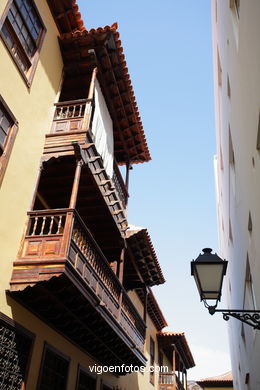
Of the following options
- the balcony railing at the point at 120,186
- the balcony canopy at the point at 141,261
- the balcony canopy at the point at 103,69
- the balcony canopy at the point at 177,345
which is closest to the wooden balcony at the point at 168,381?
the balcony canopy at the point at 177,345

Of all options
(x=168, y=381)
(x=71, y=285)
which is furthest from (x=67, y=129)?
(x=168, y=381)

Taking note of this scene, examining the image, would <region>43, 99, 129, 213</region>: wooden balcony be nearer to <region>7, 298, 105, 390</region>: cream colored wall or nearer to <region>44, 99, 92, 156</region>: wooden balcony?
<region>44, 99, 92, 156</region>: wooden balcony

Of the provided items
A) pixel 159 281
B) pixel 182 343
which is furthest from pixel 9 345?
pixel 182 343

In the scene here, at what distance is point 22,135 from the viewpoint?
26.7 ft

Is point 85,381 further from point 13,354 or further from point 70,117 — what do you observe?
point 70,117

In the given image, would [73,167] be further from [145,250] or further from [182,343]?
[182,343]

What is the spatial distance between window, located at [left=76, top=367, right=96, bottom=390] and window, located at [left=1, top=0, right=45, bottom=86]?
23.5 feet

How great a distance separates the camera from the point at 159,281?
15086 millimetres

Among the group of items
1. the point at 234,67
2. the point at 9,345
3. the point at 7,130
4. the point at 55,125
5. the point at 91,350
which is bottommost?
the point at 9,345

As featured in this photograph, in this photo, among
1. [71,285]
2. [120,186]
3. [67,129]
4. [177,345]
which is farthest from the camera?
[177,345]

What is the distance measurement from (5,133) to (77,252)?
273cm

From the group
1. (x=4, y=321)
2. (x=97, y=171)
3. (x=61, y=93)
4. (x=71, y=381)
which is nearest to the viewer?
(x=4, y=321)

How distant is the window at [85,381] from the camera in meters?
9.58

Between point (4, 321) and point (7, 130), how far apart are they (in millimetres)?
3624
